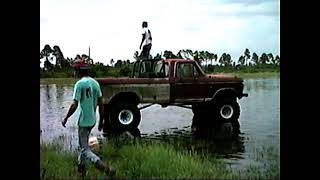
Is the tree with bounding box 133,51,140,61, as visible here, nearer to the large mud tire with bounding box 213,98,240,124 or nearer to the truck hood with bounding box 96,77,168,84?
the truck hood with bounding box 96,77,168,84

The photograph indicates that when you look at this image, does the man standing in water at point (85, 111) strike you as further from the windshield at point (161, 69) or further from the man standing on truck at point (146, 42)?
the windshield at point (161, 69)

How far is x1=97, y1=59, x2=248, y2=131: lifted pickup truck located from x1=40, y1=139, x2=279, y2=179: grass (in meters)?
2.68

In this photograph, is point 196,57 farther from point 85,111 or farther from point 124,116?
point 85,111

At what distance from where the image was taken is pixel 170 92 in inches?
439

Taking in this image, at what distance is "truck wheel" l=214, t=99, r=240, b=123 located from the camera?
1143 centimetres

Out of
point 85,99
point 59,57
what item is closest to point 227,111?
point 59,57

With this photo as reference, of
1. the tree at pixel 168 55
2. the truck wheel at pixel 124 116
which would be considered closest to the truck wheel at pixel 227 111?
the tree at pixel 168 55

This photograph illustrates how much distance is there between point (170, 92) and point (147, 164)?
471cm

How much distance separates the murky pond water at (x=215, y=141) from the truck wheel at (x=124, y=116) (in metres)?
0.22

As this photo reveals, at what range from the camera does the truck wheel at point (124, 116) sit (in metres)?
10.4

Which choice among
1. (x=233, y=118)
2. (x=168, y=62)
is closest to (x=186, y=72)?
(x=168, y=62)

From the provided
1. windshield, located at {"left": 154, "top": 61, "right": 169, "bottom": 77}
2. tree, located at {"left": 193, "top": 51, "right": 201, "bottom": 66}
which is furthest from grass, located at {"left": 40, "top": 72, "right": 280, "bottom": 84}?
windshield, located at {"left": 154, "top": 61, "right": 169, "bottom": 77}
